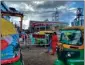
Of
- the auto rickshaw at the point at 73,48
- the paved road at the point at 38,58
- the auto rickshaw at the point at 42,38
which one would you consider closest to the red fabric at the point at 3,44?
the auto rickshaw at the point at 73,48

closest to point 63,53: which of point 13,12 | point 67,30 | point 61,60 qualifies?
point 61,60

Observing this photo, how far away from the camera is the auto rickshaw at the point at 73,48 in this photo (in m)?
7.42

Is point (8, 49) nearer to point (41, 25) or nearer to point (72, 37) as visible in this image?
point (72, 37)

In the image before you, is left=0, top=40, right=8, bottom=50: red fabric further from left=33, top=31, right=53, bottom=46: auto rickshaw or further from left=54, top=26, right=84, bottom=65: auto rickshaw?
left=33, top=31, right=53, bottom=46: auto rickshaw

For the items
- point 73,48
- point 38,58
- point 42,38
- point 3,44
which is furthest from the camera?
point 42,38

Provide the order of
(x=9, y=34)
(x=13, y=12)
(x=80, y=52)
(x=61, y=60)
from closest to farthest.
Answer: (x=9, y=34) < (x=80, y=52) < (x=61, y=60) < (x=13, y=12)

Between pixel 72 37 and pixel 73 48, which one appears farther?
pixel 72 37

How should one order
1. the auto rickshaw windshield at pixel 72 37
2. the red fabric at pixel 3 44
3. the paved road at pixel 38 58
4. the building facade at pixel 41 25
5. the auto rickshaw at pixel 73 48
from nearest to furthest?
the red fabric at pixel 3 44 → the auto rickshaw at pixel 73 48 → the auto rickshaw windshield at pixel 72 37 → the paved road at pixel 38 58 → the building facade at pixel 41 25

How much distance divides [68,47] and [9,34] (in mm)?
2118

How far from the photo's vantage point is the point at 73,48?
7.59m

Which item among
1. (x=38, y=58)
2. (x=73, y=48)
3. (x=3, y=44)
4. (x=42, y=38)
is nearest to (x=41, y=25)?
(x=42, y=38)

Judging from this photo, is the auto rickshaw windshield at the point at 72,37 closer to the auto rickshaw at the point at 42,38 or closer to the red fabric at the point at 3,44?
the red fabric at the point at 3,44

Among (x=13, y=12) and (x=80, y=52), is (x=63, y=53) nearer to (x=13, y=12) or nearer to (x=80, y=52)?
(x=80, y=52)

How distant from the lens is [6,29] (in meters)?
6.68
